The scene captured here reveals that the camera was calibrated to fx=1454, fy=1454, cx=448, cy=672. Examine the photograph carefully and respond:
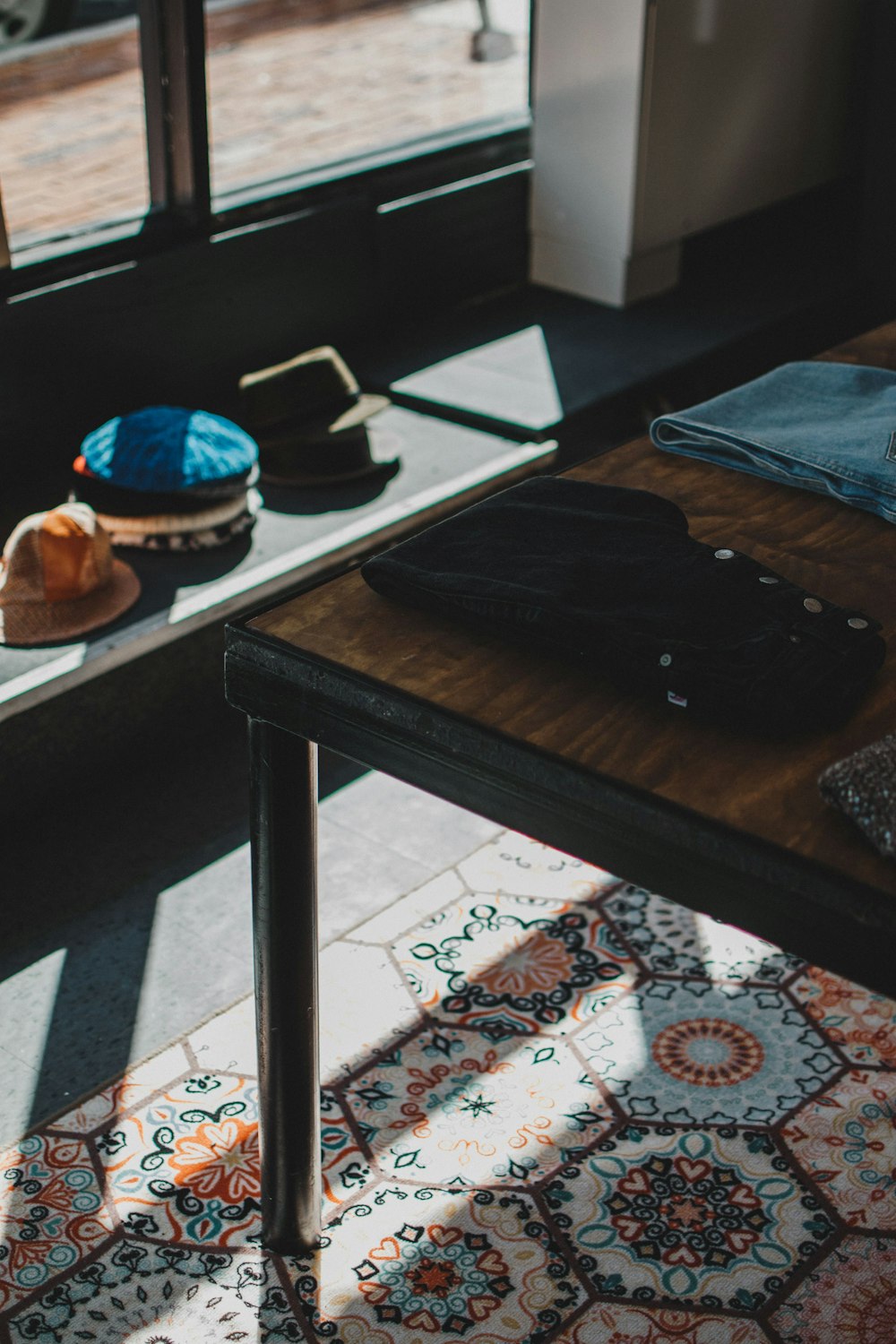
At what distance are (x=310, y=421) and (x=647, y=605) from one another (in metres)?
1.85

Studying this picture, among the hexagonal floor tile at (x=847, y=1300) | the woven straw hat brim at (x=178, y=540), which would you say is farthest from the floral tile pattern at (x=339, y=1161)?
the woven straw hat brim at (x=178, y=540)

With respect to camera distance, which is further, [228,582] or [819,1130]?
[228,582]

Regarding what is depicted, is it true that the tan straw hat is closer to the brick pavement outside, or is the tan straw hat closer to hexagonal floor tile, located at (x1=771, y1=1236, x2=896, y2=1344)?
the brick pavement outside

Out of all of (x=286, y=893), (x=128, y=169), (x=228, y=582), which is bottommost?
(x=228, y=582)

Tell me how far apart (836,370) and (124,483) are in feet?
4.41

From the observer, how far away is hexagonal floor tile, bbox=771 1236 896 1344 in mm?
1544

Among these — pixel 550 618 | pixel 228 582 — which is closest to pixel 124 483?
pixel 228 582

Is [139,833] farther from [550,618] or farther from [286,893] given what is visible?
[550,618]

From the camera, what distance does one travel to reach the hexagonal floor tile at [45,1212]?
1624 millimetres

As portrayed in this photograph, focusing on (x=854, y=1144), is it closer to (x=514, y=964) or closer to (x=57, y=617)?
(x=514, y=964)

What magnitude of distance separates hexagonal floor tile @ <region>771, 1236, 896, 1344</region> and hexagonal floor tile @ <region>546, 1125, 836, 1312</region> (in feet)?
0.08

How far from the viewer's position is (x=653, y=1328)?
1.55 meters

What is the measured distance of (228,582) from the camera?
2551mm

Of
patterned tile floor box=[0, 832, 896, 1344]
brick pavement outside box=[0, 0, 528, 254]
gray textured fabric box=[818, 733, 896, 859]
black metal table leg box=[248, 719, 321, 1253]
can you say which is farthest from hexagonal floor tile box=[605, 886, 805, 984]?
brick pavement outside box=[0, 0, 528, 254]
